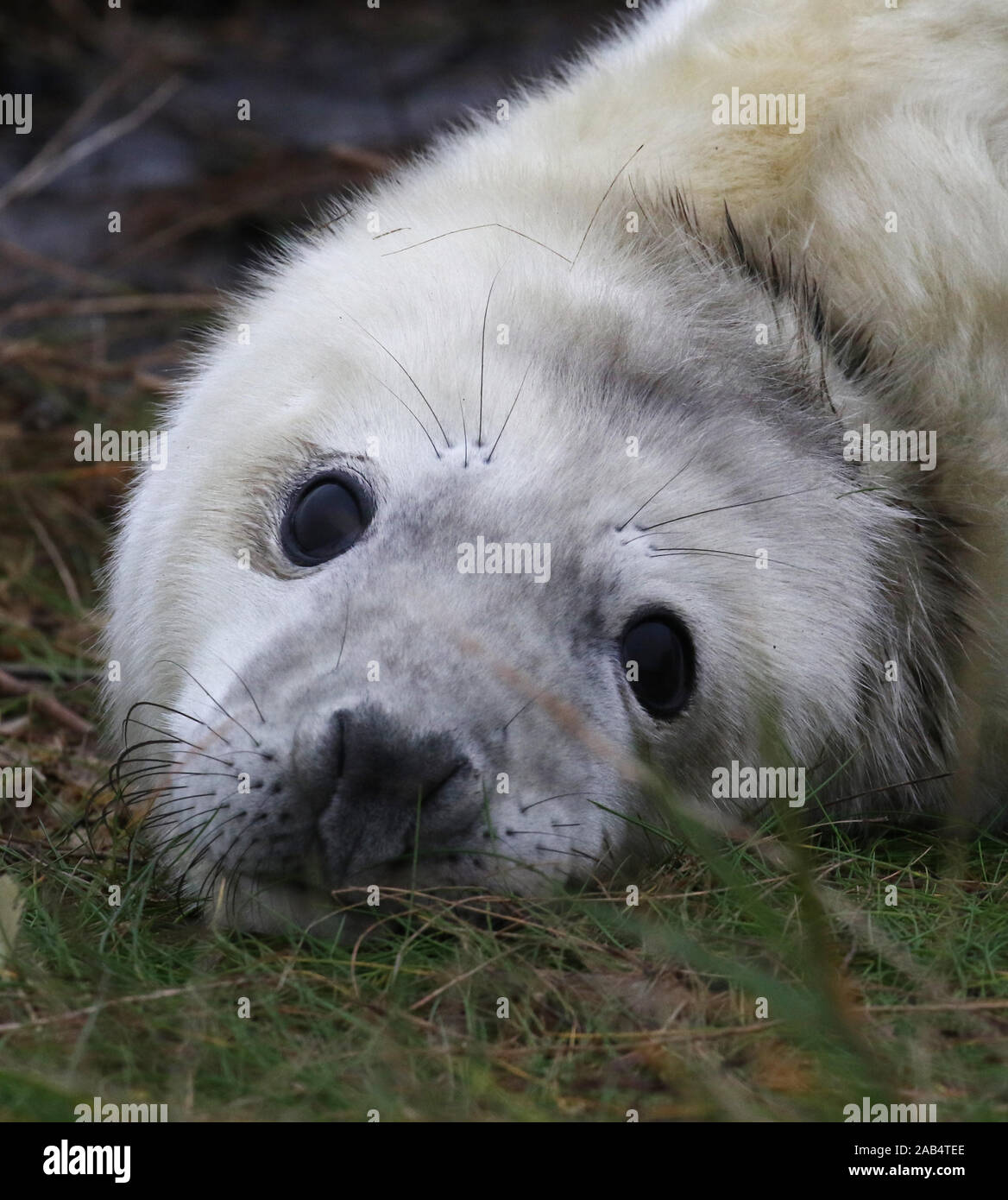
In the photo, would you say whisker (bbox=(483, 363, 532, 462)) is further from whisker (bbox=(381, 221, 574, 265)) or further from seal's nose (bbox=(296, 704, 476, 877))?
seal's nose (bbox=(296, 704, 476, 877))

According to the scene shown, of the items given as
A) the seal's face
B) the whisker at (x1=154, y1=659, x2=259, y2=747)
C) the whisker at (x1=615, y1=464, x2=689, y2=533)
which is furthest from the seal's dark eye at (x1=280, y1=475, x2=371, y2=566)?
the whisker at (x1=615, y1=464, x2=689, y2=533)

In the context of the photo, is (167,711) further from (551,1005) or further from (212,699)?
(551,1005)

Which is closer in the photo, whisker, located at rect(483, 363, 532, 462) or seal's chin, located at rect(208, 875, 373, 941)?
seal's chin, located at rect(208, 875, 373, 941)

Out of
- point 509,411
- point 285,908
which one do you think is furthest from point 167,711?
point 509,411

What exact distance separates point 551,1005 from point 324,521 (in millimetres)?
1046

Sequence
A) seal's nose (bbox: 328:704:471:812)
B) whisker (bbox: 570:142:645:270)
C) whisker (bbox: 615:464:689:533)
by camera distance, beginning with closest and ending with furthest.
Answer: seal's nose (bbox: 328:704:471:812) < whisker (bbox: 615:464:689:533) < whisker (bbox: 570:142:645:270)

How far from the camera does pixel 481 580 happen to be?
2.64 meters

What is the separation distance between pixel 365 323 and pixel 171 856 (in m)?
1.17

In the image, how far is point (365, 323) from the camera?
3.08 meters

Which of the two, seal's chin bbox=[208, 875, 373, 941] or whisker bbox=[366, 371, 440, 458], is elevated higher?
whisker bbox=[366, 371, 440, 458]

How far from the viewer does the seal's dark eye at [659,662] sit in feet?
9.12

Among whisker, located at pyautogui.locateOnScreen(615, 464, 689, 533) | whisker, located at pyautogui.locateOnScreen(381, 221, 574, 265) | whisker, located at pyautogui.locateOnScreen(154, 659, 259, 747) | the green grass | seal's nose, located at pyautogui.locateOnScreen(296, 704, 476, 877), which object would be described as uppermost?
whisker, located at pyautogui.locateOnScreen(381, 221, 574, 265)

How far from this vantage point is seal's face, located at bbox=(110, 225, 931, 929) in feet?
8.04

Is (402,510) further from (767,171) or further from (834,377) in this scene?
(767,171)
